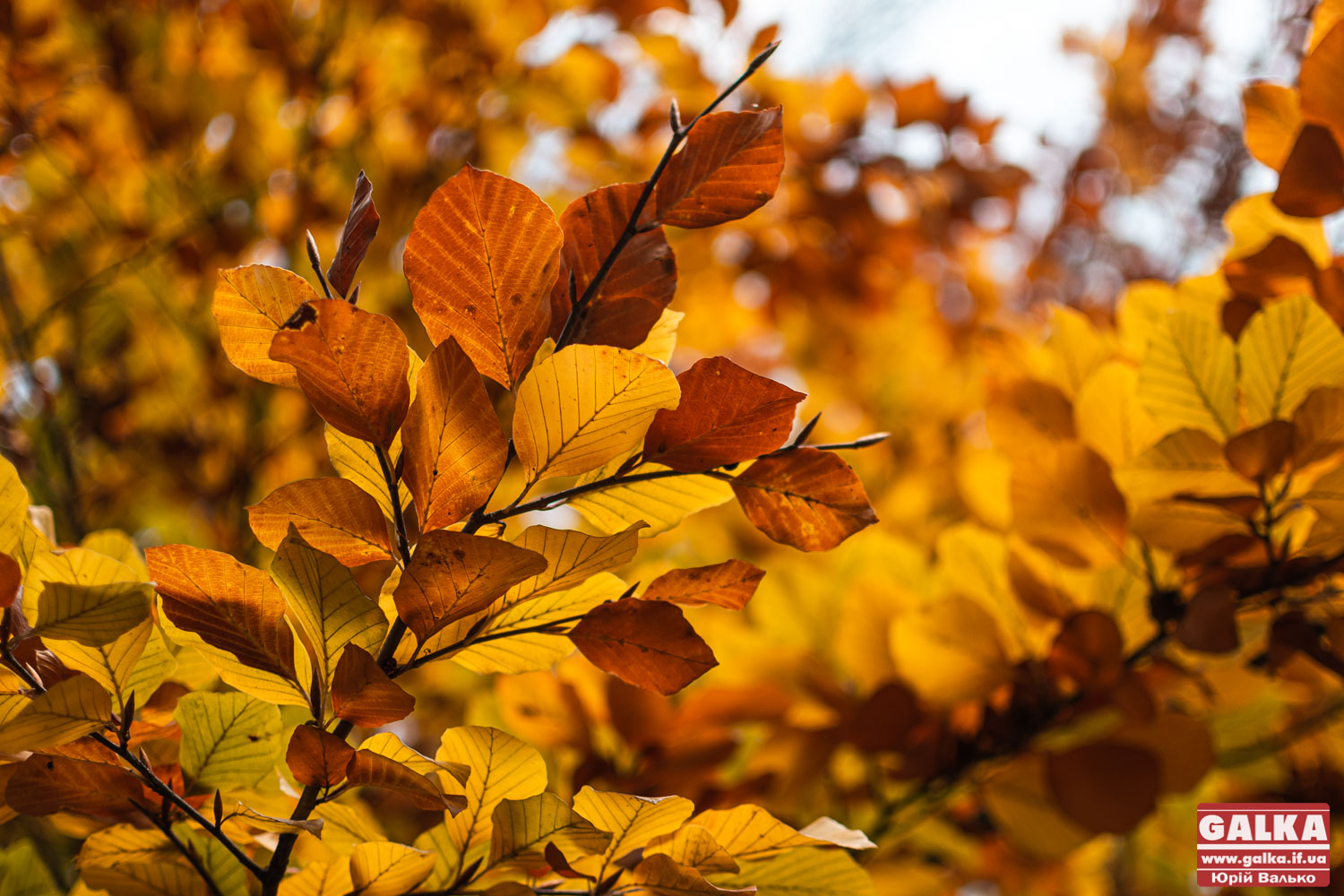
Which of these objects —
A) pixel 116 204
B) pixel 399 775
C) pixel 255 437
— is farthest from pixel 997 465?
pixel 116 204

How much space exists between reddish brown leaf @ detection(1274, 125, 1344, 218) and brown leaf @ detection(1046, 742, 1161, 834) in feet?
1.08

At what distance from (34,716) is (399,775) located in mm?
121

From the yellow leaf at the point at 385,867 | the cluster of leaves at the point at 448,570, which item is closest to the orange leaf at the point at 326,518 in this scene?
the cluster of leaves at the point at 448,570

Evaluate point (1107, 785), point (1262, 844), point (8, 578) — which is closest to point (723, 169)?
point (8, 578)

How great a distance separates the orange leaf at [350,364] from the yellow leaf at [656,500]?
0.27ft

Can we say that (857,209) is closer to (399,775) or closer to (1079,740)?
(1079,740)

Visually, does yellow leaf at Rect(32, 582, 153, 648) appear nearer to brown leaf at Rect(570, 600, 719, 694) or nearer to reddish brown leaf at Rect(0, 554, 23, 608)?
reddish brown leaf at Rect(0, 554, 23, 608)

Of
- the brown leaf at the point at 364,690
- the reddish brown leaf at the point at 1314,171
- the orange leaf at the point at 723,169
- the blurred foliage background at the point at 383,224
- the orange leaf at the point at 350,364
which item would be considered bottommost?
the brown leaf at the point at 364,690

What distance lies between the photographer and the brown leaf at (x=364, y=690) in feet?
0.94

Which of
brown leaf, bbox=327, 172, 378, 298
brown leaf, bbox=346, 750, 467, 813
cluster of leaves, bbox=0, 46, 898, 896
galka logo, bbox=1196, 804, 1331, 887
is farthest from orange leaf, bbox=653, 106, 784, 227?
galka logo, bbox=1196, 804, 1331, 887

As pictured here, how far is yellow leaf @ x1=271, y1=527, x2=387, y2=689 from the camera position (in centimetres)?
28

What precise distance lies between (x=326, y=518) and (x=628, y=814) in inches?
5.9

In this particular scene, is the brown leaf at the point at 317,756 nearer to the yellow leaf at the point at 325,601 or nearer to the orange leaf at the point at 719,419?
the yellow leaf at the point at 325,601

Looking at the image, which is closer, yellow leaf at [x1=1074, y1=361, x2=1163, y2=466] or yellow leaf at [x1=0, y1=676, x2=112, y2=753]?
yellow leaf at [x1=0, y1=676, x2=112, y2=753]
